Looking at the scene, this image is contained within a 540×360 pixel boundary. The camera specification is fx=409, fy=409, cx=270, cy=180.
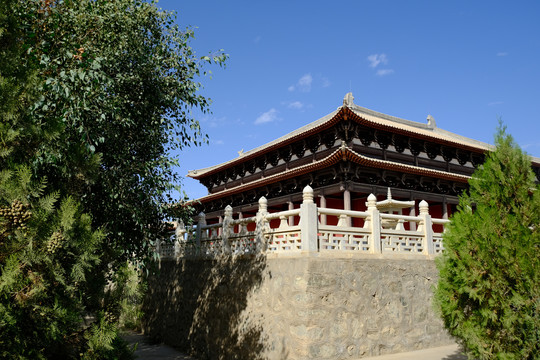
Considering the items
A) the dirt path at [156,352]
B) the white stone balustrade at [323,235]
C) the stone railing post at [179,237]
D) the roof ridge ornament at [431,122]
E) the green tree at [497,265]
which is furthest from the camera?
the roof ridge ornament at [431,122]

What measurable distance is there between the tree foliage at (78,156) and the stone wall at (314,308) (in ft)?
9.15

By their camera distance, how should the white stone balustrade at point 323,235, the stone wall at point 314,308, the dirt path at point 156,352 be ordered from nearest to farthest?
the stone wall at point 314,308, the white stone balustrade at point 323,235, the dirt path at point 156,352

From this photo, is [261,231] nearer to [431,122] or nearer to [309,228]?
[309,228]

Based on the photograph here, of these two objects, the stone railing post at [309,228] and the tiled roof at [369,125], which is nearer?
the stone railing post at [309,228]

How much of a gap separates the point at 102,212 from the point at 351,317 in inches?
206

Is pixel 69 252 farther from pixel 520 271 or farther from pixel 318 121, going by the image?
pixel 318 121

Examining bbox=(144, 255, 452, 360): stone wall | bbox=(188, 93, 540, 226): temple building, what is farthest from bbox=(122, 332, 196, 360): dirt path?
bbox=(188, 93, 540, 226): temple building

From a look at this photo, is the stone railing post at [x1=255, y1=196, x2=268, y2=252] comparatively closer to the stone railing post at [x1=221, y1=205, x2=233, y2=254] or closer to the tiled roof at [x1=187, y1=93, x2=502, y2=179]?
the stone railing post at [x1=221, y1=205, x2=233, y2=254]

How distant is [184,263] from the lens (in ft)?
41.8

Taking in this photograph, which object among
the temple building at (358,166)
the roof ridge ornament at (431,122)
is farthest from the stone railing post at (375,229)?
the roof ridge ornament at (431,122)

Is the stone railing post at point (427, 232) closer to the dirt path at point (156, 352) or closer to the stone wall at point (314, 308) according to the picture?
the stone wall at point (314, 308)

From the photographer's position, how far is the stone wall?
7953 mm

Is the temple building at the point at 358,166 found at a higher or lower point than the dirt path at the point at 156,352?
higher

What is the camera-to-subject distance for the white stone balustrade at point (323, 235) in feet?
26.9
